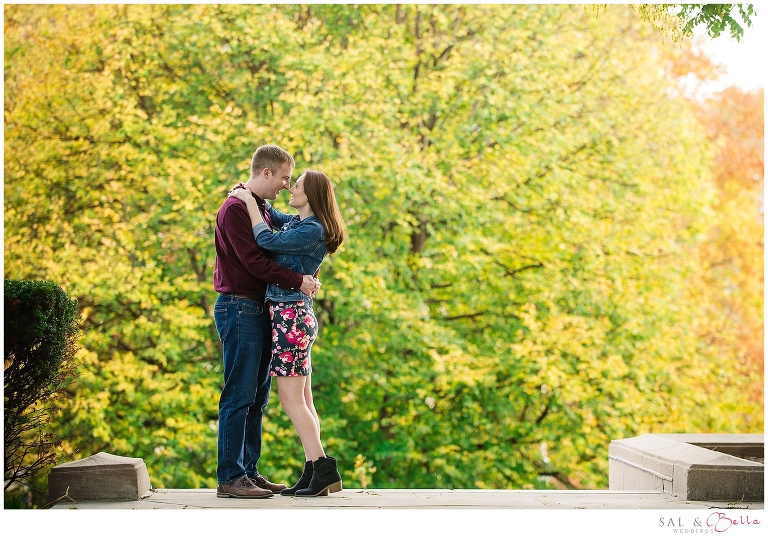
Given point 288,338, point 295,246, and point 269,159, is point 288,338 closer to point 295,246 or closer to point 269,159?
point 295,246

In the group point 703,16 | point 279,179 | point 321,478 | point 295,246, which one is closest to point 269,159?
point 279,179

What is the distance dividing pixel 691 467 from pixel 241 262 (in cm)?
268

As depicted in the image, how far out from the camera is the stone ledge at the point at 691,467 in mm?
4492

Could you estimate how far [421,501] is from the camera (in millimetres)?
4398

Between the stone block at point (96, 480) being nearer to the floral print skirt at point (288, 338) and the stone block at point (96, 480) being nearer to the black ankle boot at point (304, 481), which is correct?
the black ankle boot at point (304, 481)

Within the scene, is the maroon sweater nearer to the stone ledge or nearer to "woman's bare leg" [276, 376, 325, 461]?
"woman's bare leg" [276, 376, 325, 461]

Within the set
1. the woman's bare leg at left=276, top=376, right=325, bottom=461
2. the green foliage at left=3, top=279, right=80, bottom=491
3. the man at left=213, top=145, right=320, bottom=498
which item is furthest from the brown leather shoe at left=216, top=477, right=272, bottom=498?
the green foliage at left=3, top=279, right=80, bottom=491

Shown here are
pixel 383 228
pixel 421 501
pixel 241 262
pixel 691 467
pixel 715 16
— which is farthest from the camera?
pixel 383 228

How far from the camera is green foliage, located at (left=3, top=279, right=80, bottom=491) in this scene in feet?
13.3

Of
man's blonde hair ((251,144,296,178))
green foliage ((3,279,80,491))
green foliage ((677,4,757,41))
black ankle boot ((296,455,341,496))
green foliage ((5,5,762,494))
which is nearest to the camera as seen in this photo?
green foliage ((3,279,80,491))

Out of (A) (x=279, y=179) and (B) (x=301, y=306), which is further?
(A) (x=279, y=179)

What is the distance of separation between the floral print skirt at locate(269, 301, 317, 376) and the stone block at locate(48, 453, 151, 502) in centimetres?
94

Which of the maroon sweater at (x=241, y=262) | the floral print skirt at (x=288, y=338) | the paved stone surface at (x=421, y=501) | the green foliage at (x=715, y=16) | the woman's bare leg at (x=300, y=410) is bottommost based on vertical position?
the paved stone surface at (x=421, y=501)

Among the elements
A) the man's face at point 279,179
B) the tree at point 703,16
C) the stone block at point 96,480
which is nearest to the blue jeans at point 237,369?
the stone block at point 96,480
